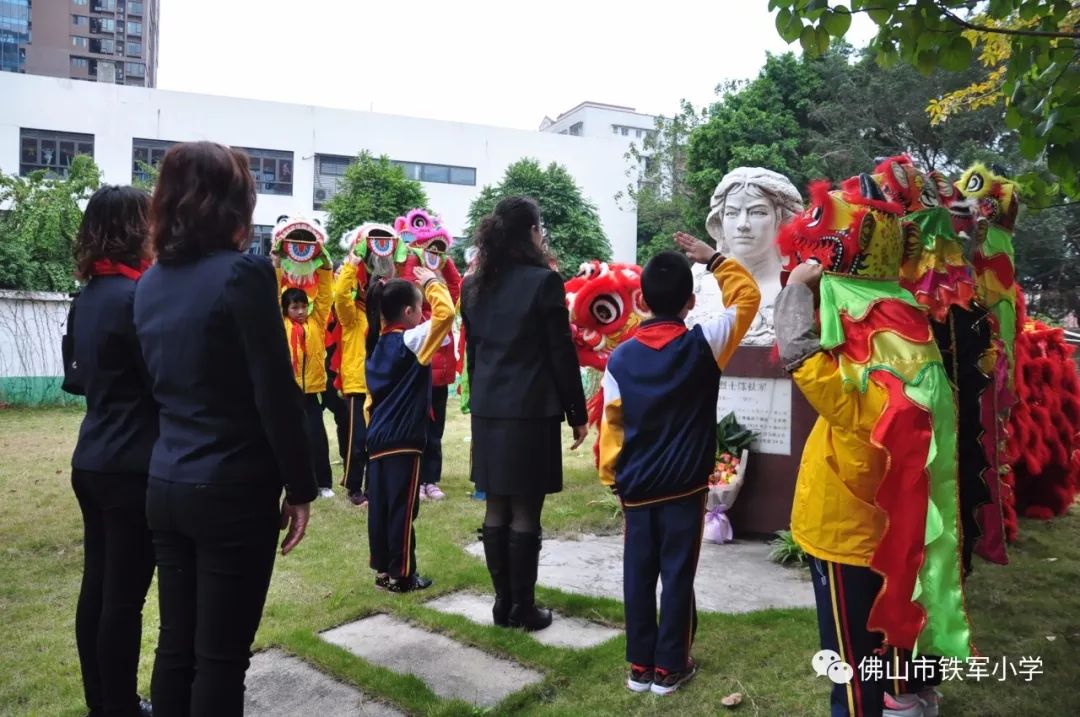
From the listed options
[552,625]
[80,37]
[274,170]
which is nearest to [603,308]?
[552,625]

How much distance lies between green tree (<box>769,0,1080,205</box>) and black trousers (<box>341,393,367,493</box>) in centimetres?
420

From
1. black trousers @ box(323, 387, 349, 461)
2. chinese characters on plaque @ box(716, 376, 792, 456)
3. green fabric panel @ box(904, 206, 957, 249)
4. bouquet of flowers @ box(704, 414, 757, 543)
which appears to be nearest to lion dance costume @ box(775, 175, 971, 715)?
green fabric panel @ box(904, 206, 957, 249)

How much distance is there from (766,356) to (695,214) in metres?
14.5

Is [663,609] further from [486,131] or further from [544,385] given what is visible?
[486,131]

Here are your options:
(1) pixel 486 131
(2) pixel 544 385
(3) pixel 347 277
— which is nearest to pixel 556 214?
(1) pixel 486 131

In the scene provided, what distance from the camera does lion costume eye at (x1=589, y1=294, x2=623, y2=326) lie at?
5215 millimetres

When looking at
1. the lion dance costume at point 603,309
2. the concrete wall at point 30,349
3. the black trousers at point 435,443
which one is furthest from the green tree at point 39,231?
the lion dance costume at point 603,309

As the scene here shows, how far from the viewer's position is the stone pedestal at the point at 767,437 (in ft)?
18.3

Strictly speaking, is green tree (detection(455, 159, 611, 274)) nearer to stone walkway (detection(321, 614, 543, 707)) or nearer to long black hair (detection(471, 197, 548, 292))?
long black hair (detection(471, 197, 548, 292))

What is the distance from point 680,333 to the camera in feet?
10.6

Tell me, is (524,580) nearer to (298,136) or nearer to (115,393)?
(115,393)

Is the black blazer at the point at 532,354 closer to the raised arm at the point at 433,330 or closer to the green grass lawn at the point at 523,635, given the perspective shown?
the raised arm at the point at 433,330

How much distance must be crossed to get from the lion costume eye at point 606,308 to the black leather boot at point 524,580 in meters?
1.78

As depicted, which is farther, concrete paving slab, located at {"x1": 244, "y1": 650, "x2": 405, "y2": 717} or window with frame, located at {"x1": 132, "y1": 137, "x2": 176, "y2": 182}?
window with frame, located at {"x1": 132, "y1": 137, "x2": 176, "y2": 182}
